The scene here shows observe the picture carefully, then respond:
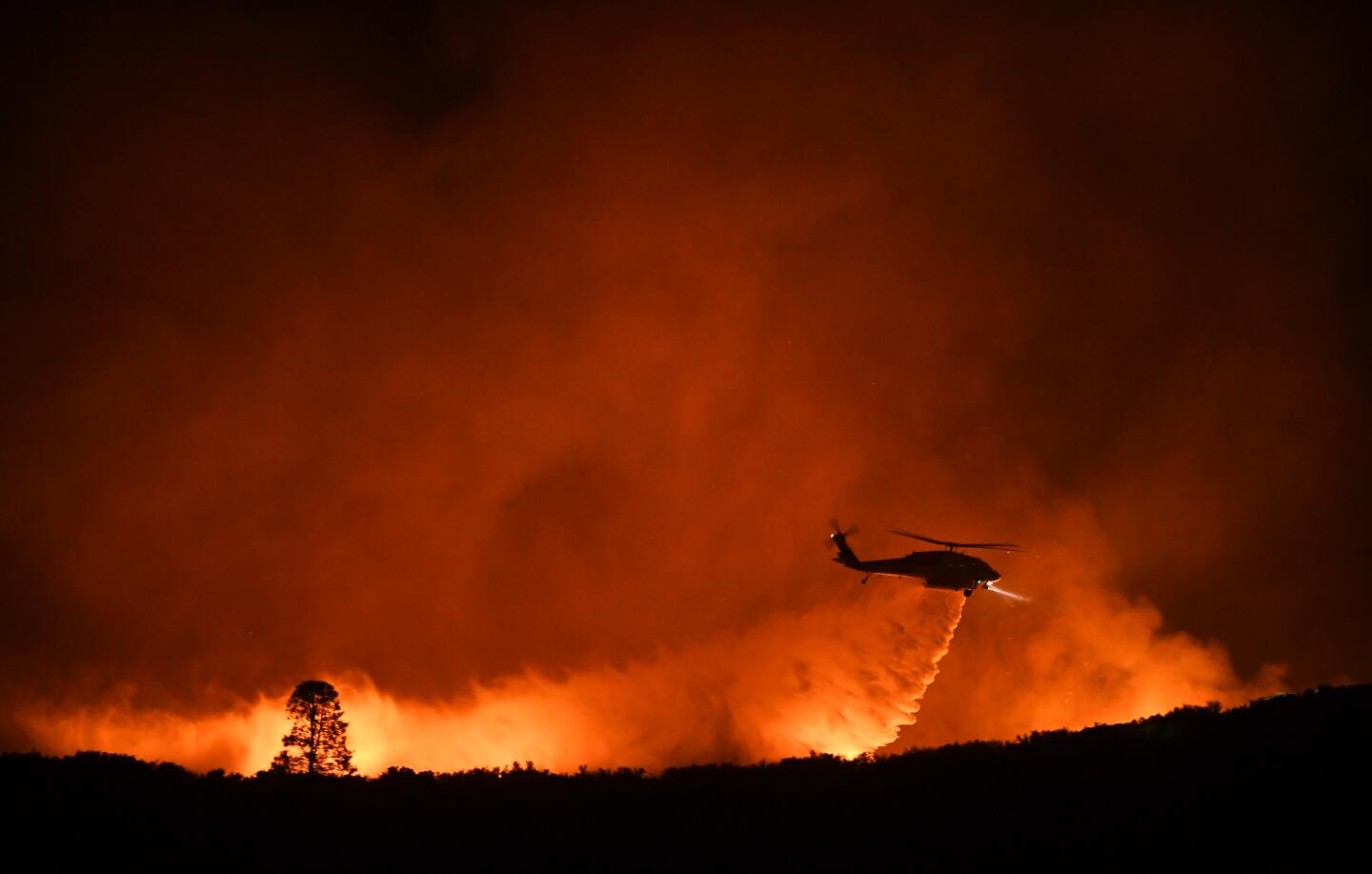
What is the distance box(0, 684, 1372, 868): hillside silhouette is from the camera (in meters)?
17.5

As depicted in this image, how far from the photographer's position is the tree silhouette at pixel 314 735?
157 ft

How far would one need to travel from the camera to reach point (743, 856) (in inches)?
696

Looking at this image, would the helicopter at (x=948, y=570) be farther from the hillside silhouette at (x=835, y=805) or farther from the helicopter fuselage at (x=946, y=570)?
the hillside silhouette at (x=835, y=805)

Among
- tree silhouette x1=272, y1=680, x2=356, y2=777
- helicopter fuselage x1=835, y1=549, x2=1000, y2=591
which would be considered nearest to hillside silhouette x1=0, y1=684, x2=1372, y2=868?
tree silhouette x1=272, y1=680, x2=356, y2=777

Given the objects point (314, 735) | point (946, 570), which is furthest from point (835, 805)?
point (946, 570)

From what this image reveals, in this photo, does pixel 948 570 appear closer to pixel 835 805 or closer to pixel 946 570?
pixel 946 570

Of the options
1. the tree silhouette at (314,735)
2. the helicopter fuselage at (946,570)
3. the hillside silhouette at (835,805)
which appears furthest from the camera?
the helicopter fuselage at (946,570)

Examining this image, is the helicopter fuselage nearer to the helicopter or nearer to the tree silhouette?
the helicopter

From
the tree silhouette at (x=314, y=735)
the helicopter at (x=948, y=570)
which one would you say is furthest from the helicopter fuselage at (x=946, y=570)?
the tree silhouette at (x=314, y=735)

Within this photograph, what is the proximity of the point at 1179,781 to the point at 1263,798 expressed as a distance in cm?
153

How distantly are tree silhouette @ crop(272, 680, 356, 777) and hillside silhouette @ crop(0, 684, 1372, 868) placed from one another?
2404 cm

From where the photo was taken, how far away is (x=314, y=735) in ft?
158

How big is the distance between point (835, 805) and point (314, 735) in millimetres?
36908

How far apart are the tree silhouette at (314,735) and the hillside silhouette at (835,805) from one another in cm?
2404
